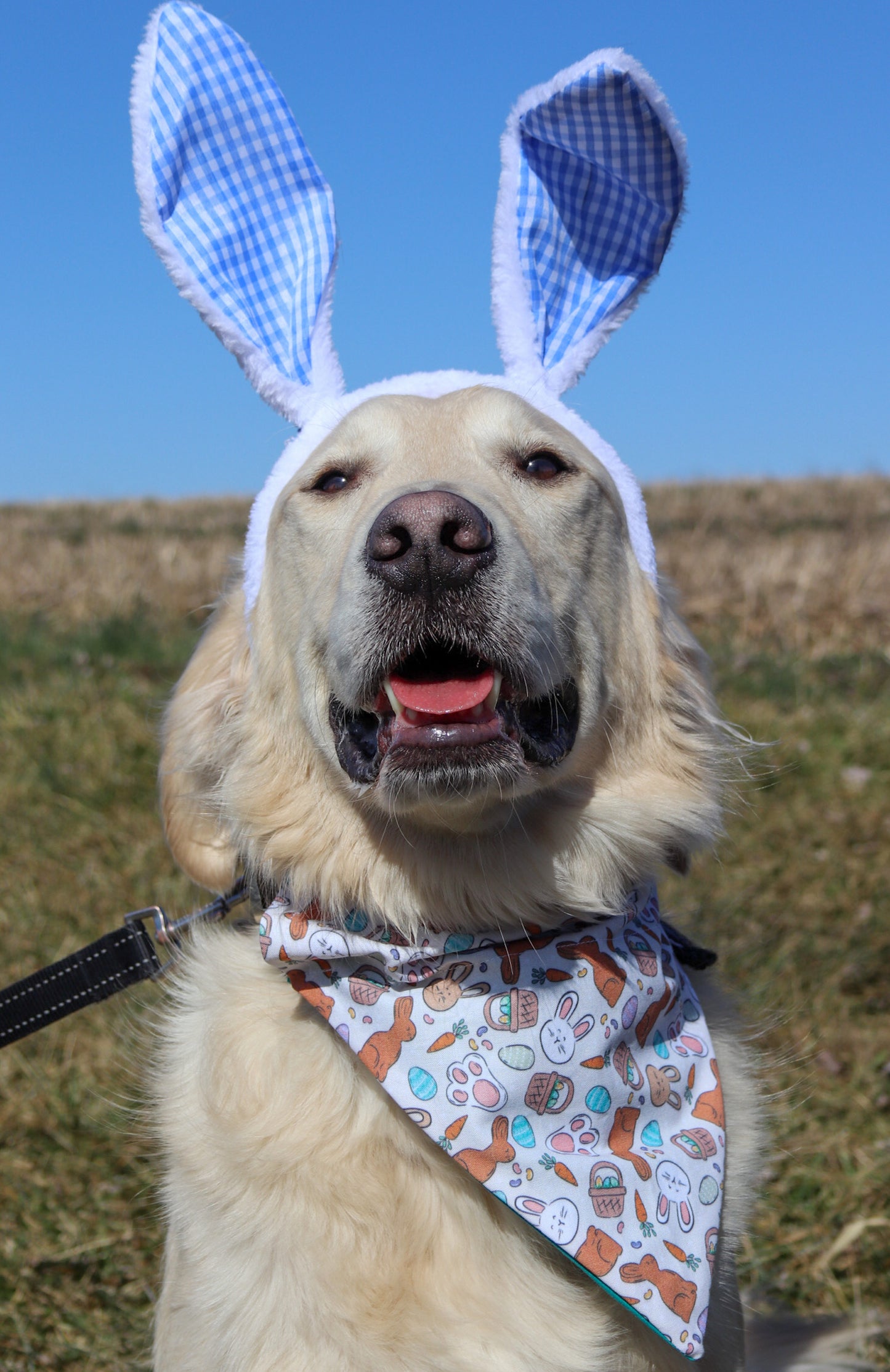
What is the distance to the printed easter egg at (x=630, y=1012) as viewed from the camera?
216 cm

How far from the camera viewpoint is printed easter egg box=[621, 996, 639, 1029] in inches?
85.2

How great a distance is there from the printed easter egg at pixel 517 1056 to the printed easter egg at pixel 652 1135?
289mm

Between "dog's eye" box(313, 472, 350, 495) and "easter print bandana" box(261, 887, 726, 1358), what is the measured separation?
89cm

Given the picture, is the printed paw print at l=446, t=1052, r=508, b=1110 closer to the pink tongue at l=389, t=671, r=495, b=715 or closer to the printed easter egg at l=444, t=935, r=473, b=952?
the printed easter egg at l=444, t=935, r=473, b=952

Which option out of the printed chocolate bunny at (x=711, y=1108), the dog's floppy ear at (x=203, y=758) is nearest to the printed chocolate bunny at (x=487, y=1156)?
the printed chocolate bunny at (x=711, y=1108)

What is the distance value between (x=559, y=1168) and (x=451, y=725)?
833 mm

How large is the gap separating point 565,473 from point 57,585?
7.94 m

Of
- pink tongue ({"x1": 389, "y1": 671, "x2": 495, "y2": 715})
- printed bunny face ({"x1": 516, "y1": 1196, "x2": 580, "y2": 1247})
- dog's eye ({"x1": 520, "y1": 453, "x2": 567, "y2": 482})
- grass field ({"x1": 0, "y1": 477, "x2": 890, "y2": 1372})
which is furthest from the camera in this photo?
grass field ({"x1": 0, "y1": 477, "x2": 890, "y2": 1372})

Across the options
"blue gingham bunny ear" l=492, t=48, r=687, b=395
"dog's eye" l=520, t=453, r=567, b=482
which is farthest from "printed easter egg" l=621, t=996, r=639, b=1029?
"blue gingham bunny ear" l=492, t=48, r=687, b=395

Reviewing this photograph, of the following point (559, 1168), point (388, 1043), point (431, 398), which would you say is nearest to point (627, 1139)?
point (559, 1168)

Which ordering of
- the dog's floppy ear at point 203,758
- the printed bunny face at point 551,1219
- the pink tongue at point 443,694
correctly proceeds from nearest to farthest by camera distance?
1. the printed bunny face at point 551,1219
2. the pink tongue at point 443,694
3. the dog's floppy ear at point 203,758

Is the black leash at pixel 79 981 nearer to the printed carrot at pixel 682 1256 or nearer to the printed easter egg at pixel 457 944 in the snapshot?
the printed easter egg at pixel 457 944

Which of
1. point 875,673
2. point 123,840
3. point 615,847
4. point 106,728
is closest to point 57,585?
point 106,728

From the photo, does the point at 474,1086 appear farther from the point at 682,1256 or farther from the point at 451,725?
the point at 451,725
